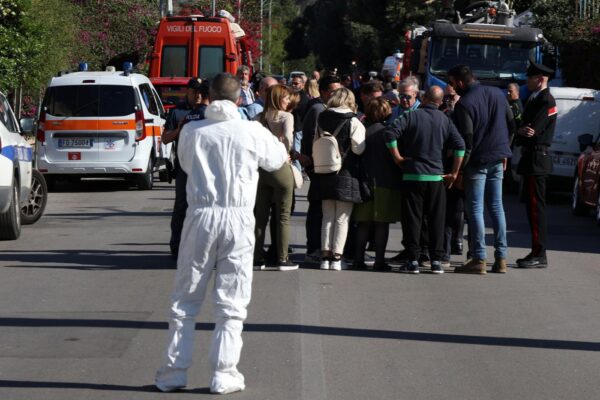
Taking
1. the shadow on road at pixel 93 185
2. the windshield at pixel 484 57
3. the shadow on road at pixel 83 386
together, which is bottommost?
the shadow on road at pixel 93 185

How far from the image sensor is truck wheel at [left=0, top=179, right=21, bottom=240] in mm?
14547

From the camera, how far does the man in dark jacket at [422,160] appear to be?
479 inches

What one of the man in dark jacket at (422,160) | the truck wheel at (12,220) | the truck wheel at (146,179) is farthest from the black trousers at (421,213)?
the truck wheel at (146,179)

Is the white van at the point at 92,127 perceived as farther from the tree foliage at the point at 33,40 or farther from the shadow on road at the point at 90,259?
the shadow on road at the point at 90,259

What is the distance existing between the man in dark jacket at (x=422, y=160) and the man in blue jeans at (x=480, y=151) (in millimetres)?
174

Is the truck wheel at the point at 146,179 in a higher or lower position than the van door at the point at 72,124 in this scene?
lower

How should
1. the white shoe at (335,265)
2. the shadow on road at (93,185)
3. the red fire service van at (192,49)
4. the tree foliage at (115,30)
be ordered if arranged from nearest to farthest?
the white shoe at (335,265) → the shadow on road at (93,185) → the red fire service van at (192,49) → the tree foliage at (115,30)

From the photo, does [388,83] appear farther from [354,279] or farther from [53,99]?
[354,279]

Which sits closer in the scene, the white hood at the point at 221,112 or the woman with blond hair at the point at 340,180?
the white hood at the point at 221,112

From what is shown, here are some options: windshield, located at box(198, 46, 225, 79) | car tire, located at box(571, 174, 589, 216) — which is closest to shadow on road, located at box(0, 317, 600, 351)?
car tire, located at box(571, 174, 589, 216)

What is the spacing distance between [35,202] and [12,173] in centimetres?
253

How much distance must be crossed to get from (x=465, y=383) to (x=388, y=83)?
56.6ft

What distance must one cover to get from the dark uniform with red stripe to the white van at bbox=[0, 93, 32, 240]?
219 inches

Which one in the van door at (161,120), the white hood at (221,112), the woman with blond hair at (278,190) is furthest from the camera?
the van door at (161,120)
